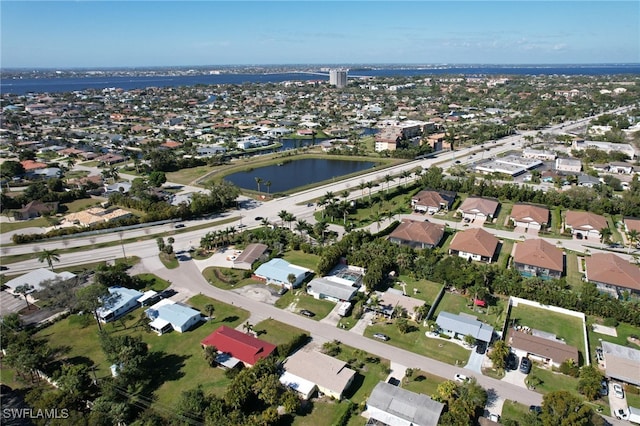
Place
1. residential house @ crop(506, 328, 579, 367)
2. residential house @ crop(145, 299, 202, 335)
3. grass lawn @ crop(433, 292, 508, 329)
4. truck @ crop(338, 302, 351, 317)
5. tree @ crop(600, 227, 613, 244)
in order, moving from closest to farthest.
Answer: residential house @ crop(506, 328, 579, 367), residential house @ crop(145, 299, 202, 335), grass lawn @ crop(433, 292, 508, 329), truck @ crop(338, 302, 351, 317), tree @ crop(600, 227, 613, 244)

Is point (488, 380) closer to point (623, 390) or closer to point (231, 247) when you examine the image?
point (623, 390)

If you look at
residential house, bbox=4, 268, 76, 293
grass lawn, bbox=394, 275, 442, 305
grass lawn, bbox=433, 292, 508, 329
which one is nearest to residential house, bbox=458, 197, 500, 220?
grass lawn, bbox=394, 275, 442, 305

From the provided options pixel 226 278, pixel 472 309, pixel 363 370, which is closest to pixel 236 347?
pixel 363 370

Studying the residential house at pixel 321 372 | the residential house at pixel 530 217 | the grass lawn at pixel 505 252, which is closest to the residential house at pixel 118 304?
the residential house at pixel 321 372

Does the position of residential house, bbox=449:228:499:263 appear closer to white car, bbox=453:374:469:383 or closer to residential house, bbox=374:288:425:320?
residential house, bbox=374:288:425:320

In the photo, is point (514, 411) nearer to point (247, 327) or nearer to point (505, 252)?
point (247, 327)

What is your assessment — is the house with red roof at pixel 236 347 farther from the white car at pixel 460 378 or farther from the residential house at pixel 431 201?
the residential house at pixel 431 201
